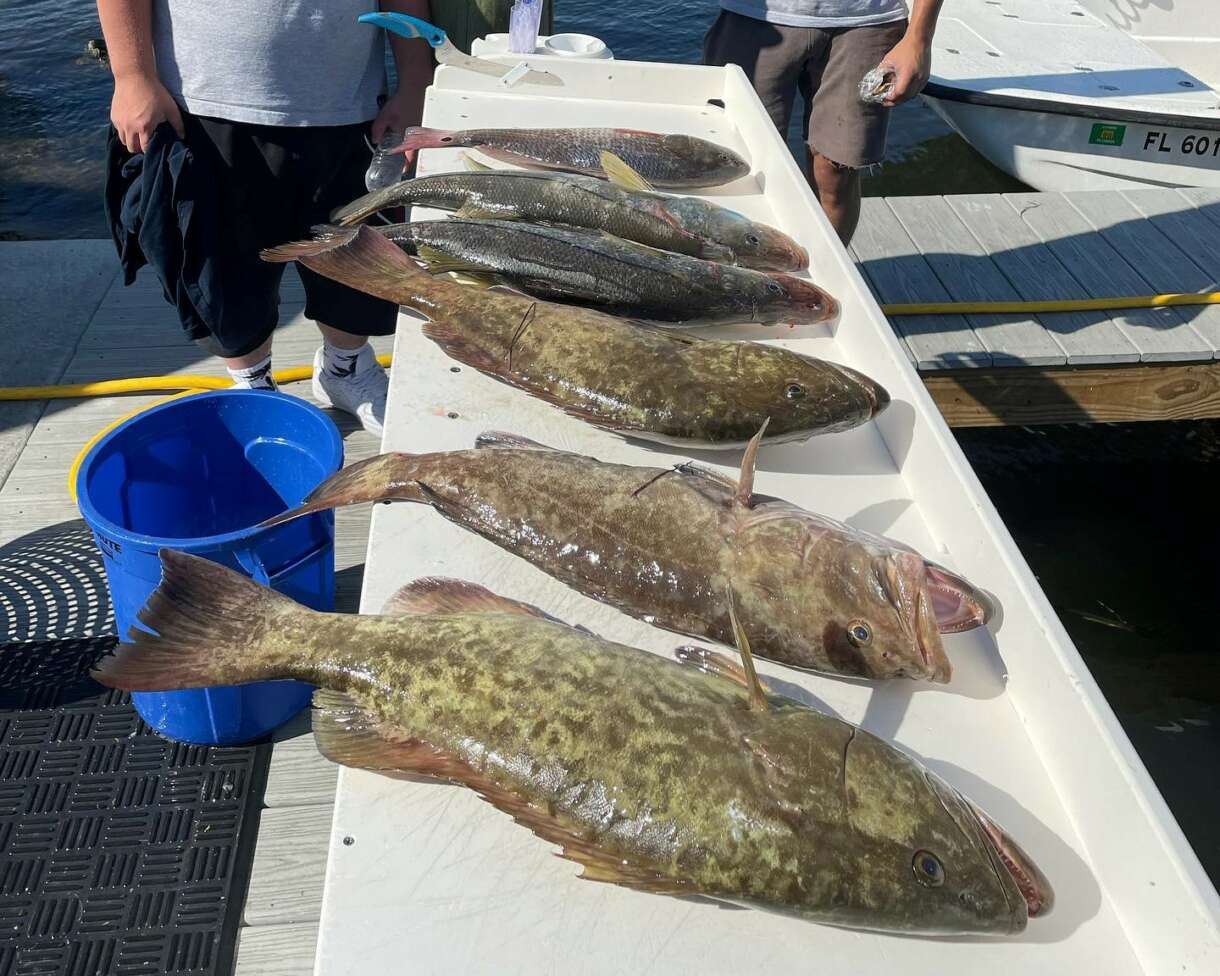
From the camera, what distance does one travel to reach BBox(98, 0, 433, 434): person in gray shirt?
9.96 feet

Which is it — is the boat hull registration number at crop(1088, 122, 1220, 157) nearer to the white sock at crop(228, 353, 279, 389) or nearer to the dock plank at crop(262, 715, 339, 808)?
the white sock at crop(228, 353, 279, 389)

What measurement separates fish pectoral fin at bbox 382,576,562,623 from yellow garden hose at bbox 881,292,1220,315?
386 centimetres

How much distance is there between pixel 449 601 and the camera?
1.88 metres

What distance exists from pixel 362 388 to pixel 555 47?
1931 mm

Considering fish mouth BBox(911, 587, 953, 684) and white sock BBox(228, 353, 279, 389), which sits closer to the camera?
fish mouth BBox(911, 587, 953, 684)

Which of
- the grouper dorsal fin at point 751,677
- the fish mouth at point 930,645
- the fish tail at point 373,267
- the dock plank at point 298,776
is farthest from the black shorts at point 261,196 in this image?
the fish mouth at point 930,645

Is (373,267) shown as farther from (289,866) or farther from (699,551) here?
(289,866)

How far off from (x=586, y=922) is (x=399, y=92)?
3251mm

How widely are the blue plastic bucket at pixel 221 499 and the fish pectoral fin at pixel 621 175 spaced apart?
4.27ft

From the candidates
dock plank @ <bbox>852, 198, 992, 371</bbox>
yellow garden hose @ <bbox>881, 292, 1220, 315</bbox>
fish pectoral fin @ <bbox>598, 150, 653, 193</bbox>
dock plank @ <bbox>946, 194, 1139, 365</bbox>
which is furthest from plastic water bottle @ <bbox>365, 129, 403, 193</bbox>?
dock plank @ <bbox>946, 194, 1139, 365</bbox>

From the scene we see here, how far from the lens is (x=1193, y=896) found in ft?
4.38

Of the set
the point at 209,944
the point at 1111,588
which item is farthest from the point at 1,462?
the point at 1111,588

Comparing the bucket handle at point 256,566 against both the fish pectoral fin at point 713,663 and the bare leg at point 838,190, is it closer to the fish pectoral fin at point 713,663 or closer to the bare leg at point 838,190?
the fish pectoral fin at point 713,663

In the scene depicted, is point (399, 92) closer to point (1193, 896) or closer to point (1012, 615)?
point (1012, 615)
